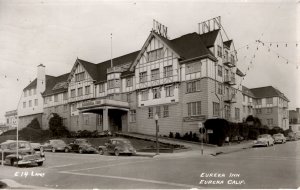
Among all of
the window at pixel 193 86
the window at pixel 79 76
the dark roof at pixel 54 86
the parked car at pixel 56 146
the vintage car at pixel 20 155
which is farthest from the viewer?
the window at pixel 79 76

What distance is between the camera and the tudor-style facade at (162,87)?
108 ft

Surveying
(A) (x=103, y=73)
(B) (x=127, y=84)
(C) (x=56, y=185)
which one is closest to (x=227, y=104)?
(B) (x=127, y=84)

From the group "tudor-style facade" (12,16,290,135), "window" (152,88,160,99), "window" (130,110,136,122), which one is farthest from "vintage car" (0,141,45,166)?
"window" (130,110,136,122)

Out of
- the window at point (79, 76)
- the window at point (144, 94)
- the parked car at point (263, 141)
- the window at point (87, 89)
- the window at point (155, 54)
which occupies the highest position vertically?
the window at point (155, 54)

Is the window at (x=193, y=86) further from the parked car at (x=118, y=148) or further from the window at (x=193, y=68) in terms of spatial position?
the parked car at (x=118, y=148)

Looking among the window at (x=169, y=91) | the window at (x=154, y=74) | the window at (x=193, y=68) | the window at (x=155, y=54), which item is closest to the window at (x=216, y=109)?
the window at (x=193, y=68)

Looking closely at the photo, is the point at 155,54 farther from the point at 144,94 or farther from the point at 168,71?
the point at 144,94

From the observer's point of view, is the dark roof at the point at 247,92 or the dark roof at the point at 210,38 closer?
the dark roof at the point at 210,38

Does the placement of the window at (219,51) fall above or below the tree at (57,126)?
above

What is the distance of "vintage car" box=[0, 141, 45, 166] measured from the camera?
1625cm

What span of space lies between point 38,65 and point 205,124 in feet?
64.2

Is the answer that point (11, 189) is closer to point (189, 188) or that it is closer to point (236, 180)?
point (189, 188)

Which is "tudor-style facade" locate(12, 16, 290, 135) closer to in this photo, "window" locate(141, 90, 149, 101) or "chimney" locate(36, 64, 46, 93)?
"window" locate(141, 90, 149, 101)

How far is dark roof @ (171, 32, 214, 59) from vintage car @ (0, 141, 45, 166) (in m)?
19.9
